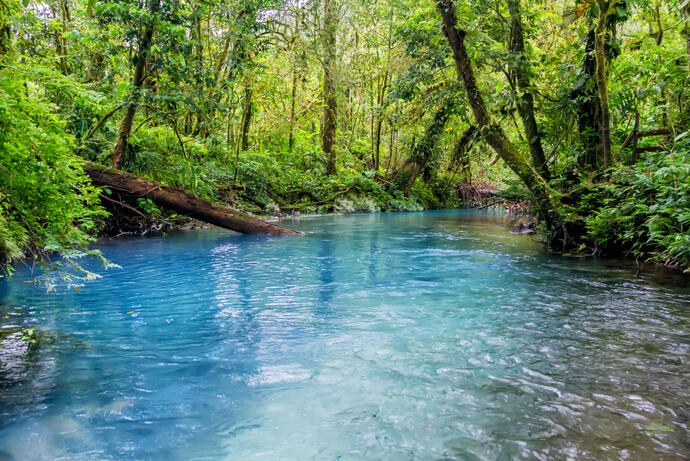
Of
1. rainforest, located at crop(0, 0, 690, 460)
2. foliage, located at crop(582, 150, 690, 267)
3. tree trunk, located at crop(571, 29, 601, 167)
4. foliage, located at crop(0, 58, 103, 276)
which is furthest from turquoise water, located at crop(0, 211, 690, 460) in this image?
tree trunk, located at crop(571, 29, 601, 167)

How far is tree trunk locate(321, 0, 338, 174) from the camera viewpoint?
17062 millimetres

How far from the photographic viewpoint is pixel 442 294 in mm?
5598

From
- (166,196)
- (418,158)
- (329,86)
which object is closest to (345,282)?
(166,196)

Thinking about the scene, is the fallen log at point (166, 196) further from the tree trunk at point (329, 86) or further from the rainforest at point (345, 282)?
the tree trunk at point (329, 86)

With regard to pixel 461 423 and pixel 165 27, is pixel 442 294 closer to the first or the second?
pixel 461 423

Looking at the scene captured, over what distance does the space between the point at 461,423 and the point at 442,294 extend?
310 cm

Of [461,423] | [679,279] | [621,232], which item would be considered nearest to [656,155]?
[621,232]

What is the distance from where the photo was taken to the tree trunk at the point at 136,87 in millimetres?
8422

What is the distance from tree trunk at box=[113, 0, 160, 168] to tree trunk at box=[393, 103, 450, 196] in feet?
39.4

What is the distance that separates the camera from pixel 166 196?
32.0 feet

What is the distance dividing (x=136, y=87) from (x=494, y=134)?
7.18 metres

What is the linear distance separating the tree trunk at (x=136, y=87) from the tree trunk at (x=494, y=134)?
18.1ft

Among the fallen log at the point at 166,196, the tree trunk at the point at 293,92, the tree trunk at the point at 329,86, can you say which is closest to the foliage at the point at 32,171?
the fallen log at the point at 166,196

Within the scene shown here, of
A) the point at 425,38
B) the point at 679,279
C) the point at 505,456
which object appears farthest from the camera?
the point at 425,38
